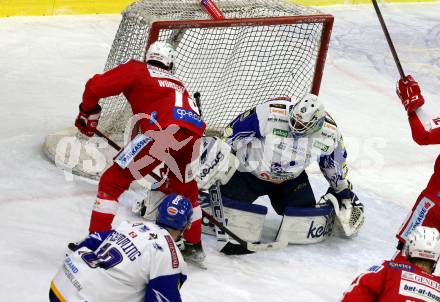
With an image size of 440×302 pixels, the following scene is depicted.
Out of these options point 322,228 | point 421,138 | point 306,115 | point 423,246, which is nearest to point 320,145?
point 306,115

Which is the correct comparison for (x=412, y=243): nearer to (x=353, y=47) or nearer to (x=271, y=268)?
(x=271, y=268)

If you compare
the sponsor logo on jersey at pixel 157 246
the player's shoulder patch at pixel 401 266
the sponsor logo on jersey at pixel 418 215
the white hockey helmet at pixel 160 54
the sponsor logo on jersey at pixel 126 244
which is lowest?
the sponsor logo on jersey at pixel 418 215

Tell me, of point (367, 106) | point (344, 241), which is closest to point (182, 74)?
point (344, 241)

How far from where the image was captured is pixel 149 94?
4.97 meters

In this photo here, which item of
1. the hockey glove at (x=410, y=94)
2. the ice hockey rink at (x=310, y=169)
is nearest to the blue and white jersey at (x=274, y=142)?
the ice hockey rink at (x=310, y=169)

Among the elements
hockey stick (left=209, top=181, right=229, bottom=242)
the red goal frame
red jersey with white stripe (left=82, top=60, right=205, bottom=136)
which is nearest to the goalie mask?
red jersey with white stripe (left=82, top=60, right=205, bottom=136)

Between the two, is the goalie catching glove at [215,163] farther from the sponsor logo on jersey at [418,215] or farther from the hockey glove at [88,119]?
the sponsor logo on jersey at [418,215]

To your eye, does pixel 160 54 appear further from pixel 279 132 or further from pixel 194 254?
pixel 194 254

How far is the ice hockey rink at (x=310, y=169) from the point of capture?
196 inches

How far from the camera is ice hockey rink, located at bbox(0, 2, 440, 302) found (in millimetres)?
4984

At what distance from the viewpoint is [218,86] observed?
6477mm

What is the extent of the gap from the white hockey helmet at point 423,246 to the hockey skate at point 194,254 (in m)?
1.48

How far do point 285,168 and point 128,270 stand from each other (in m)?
2.10

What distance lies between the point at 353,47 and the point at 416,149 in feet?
6.39
